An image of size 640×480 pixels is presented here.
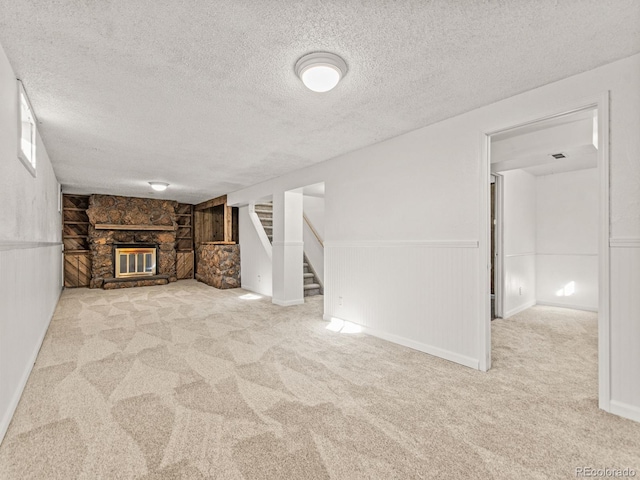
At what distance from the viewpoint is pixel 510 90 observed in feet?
7.48

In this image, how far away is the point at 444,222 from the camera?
283 centimetres

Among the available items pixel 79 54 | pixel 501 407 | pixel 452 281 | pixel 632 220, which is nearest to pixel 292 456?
pixel 501 407

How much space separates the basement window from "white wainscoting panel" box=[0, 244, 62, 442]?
686 millimetres

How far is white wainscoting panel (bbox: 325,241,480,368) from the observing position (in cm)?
266

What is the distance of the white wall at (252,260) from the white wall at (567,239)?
4.82 meters

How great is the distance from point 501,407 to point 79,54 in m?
3.34

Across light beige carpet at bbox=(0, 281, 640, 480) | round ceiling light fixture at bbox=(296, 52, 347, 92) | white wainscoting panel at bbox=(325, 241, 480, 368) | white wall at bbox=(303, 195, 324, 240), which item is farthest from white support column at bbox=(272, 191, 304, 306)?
round ceiling light fixture at bbox=(296, 52, 347, 92)

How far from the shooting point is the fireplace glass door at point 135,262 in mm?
7562

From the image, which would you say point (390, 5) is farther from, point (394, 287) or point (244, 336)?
point (244, 336)

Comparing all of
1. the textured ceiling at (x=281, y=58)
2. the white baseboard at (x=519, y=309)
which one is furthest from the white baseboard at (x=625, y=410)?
the white baseboard at (x=519, y=309)

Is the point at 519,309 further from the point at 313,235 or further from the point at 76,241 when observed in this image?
the point at 76,241

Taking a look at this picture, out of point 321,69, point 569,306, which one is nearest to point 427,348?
point 321,69

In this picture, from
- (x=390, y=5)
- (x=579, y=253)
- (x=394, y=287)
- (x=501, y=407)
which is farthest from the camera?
(x=579, y=253)

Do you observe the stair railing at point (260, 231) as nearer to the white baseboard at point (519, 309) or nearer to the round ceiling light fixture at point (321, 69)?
the white baseboard at point (519, 309)
